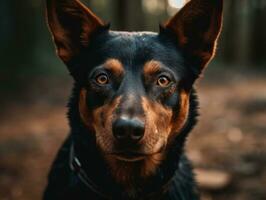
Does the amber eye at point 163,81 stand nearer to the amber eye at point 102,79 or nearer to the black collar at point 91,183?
the amber eye at point 102,79

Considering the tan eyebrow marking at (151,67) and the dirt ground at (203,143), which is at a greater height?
the tan eyebrow marking at (151,67)

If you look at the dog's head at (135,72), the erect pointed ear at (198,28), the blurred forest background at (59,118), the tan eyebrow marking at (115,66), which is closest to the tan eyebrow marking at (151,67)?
the dog's head at (135,72)

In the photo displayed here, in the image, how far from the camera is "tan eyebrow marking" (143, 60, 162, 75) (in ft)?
13.2

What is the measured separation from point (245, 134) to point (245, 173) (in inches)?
101

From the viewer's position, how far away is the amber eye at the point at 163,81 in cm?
405

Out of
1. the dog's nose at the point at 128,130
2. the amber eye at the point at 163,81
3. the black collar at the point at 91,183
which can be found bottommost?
the black collar at the point at 91,183

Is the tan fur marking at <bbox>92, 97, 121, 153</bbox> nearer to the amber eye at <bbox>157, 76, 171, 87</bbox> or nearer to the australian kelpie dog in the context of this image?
the australian kelpie dog

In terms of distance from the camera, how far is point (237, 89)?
55.6 feet

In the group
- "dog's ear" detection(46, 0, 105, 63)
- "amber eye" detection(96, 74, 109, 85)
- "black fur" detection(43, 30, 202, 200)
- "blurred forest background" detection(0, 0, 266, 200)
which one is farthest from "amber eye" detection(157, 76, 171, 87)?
"blurred forest background" detection(0, 0, 266, 200)

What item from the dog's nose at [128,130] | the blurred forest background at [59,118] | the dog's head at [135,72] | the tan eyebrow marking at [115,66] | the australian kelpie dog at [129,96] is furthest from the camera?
the blurred forest background at [59,118]

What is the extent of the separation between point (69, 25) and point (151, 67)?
0.92 metres

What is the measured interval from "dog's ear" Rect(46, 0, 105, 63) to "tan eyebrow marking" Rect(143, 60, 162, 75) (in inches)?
25.9

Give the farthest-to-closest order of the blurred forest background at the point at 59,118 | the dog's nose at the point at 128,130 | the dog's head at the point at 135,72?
the blurred forest background at the point at 59,118
the dog's head at the point at 135,72
the dog's nose at the point at 128,130

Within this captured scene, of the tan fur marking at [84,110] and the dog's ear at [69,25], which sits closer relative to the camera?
the tan fur marking at [84,110]
